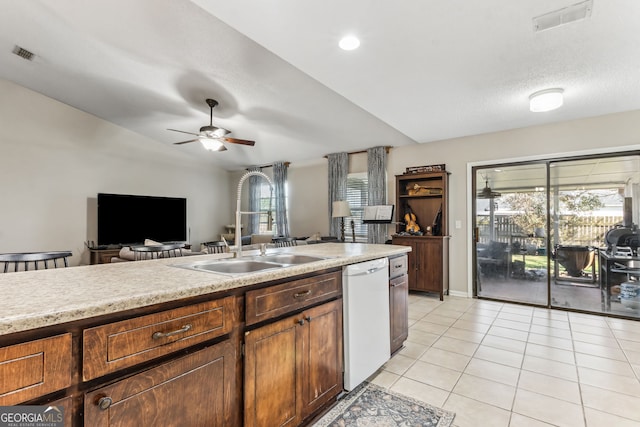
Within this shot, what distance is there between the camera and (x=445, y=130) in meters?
4.28

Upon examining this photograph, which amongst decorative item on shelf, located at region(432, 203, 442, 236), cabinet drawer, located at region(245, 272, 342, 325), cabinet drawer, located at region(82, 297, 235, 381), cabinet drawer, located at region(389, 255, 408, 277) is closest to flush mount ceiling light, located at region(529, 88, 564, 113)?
decorative item on shelf, located at region(432, 203, 442, 236)

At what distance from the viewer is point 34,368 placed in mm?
797

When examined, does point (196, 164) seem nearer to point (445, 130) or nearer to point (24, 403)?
point (445, 130)

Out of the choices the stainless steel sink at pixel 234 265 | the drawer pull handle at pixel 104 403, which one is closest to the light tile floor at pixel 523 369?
the stainless steel sink at pixel 234 265

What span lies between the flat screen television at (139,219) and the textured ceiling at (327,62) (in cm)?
174

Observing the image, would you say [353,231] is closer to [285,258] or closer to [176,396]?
[285,258]

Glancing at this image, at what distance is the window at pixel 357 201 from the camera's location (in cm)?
580

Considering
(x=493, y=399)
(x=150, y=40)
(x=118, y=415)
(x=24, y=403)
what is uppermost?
(x=150, y=40)

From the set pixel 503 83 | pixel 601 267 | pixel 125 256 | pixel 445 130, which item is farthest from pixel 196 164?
pixel 601 267

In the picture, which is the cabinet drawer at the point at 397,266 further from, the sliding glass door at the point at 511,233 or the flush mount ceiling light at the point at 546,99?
the sliding glass door at the point at 511,233

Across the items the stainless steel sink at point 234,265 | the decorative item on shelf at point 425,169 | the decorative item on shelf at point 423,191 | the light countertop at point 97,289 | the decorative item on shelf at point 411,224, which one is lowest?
the stainless steel sink at point 234,265

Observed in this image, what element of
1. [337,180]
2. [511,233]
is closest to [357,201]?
[337,180]

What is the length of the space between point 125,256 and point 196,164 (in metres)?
3.96

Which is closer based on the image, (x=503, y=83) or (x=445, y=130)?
(x=503, y=83)
